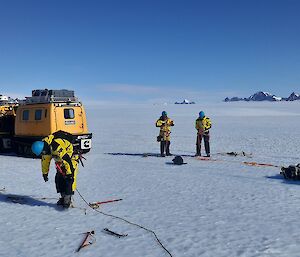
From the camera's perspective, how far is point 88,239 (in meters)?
5.92

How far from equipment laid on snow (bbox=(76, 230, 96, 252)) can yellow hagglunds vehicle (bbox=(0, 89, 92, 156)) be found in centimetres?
887

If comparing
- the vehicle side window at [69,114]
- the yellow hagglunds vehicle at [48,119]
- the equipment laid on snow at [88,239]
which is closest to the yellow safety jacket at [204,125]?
the yellow hagglunds vehicle at [48,119]

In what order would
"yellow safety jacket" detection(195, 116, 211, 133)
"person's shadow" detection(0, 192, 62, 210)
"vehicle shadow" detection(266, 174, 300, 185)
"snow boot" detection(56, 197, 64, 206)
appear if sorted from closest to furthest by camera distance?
"snow boot" detection(56, 197, 64, 206) → "person's shadow" detection(0, 192, 62, 210) → "vehicle shadow" detection(266, 174, 300, 185) → "yellow safety jacket" detection(195, 116, 211, 133)

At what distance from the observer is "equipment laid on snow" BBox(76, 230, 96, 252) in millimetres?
5642

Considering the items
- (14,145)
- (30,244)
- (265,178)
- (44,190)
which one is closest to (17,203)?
(44,190)

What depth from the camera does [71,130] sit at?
1510 cm

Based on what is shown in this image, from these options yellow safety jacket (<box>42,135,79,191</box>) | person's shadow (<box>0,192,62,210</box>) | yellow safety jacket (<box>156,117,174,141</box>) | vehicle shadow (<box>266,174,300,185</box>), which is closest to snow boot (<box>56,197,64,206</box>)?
person's shadow (<box>0,192,62,210</box>)

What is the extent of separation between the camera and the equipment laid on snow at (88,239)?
5642mm

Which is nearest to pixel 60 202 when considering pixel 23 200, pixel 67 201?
pixel 67 201

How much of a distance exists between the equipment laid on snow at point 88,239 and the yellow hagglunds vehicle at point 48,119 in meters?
8.87

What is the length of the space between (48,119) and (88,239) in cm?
932

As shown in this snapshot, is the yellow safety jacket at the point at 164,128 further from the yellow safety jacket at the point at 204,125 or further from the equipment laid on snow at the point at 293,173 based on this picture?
the equipment laid on snow at the point at 293,173

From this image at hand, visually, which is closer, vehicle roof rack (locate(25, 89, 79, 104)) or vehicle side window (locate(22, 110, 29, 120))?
vehicle roof rack (locate(25, 89, 79, 104))

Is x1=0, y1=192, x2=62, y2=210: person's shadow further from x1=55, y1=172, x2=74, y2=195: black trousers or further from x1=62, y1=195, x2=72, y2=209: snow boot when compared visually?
x1=55, y1=172, x2=74, y2=195: black trousers
